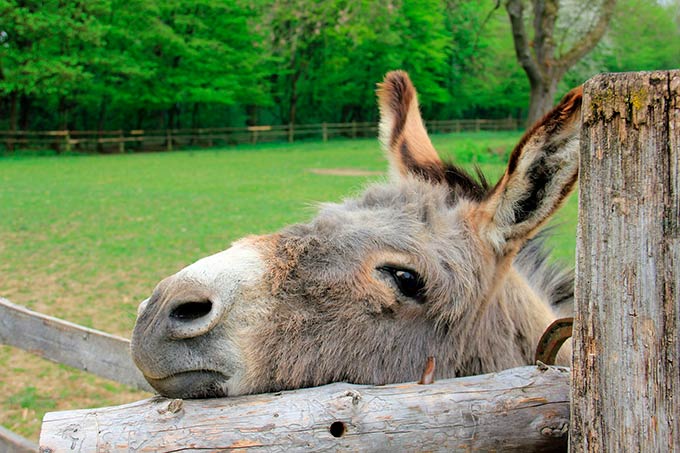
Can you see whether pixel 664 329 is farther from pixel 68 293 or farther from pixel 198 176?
pixel 198 176

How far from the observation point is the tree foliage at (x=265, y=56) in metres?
26.7

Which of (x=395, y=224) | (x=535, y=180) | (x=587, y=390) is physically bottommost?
(x=587, y=390)

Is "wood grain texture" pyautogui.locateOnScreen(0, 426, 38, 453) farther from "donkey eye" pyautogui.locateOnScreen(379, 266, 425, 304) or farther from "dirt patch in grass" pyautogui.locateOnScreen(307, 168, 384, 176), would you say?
"dirt patch in grass" pyautogui.locateOnScreen(307, 168, 384, 176)

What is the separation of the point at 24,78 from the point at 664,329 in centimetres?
4060

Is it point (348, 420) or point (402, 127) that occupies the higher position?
point (402, 127)

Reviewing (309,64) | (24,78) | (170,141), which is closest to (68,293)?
(24,78)

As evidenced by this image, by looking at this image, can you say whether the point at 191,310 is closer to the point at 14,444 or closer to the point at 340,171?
the point at 14,444

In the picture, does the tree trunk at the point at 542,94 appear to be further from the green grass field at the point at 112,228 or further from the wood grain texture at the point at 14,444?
the wood grain texture at the point at 14,444

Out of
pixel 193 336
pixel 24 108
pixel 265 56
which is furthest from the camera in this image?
pixel 24 108

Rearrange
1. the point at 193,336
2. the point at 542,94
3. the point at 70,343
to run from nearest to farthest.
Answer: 1. the point at 193,336
2. the point at 70,343
3. the point at 542,94

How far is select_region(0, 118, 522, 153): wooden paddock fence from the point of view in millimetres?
38625

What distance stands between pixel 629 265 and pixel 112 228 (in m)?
13.9

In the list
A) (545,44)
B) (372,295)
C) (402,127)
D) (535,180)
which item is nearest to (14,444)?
(372,295)

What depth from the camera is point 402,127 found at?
3.73 meters
